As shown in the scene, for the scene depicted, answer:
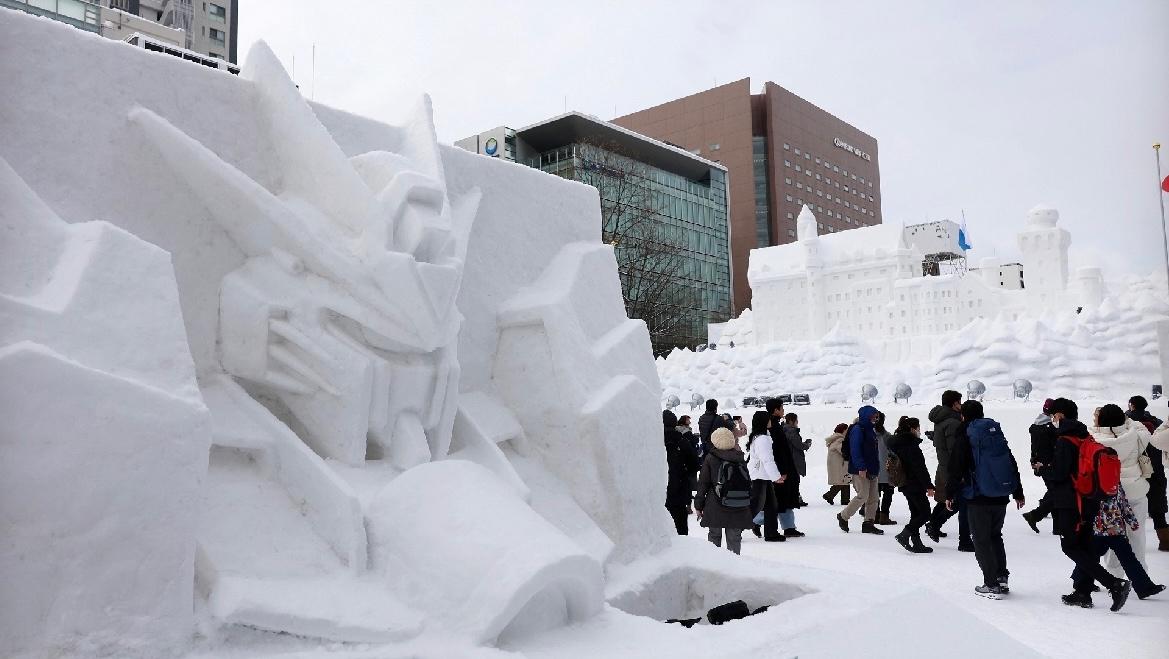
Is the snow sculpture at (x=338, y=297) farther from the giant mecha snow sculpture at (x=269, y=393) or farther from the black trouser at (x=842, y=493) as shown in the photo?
the black trouser at (x=842, y=493)

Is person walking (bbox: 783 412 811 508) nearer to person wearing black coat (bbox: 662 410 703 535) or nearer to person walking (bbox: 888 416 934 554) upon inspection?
person walking (bbox: 888 416 934 554)

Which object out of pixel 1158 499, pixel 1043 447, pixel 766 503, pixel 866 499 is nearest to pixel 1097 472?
pixel 1043 447

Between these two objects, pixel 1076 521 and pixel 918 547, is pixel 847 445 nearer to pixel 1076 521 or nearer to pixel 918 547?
pixel 918 547

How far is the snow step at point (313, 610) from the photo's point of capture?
319 cm

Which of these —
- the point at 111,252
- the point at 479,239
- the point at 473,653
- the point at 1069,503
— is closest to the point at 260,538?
the point at 473,653

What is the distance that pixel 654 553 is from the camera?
5656 millimetres

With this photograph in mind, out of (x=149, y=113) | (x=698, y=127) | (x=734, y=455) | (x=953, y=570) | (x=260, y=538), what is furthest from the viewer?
(x=698, y=127)

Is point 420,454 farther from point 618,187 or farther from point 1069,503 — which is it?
point 618,187

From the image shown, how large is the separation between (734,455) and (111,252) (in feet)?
16.0

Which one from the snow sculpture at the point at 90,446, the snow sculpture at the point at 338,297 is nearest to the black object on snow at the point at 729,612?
the snow sculpture at the point at 338,297

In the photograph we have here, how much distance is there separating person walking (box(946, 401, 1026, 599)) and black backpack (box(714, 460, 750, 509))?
1.60m

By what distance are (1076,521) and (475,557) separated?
4555 millimetres

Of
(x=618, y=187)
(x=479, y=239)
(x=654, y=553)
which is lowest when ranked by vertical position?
(x=654, y=553)

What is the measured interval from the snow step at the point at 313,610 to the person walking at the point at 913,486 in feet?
20.4
